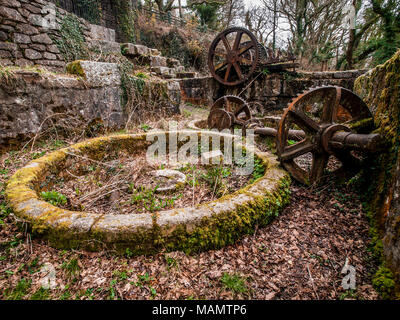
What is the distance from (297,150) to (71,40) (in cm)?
842

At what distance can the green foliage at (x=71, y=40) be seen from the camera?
6824mm

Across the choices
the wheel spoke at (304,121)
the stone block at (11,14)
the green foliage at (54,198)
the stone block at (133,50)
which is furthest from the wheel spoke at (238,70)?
the green foliage at (54,198)

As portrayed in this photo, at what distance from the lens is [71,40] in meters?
7.06

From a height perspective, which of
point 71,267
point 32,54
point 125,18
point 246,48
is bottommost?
point 71,267

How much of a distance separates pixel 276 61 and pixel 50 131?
26.1 ft

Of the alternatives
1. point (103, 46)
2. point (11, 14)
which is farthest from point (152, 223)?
point (103, 46)

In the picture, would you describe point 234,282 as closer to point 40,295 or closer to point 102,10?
point 40,295

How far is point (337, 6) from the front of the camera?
1231 cm

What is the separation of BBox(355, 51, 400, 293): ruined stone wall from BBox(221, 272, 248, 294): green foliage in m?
0.98

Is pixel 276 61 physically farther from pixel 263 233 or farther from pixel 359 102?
pixel 263 233

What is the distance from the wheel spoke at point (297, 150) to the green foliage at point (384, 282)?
54.4 inches

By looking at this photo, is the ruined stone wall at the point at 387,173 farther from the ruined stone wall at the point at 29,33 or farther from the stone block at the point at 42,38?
the stone block at the point at 42,38

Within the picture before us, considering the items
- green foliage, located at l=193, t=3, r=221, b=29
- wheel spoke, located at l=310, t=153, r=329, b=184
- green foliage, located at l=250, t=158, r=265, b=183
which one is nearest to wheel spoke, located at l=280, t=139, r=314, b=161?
wheel spoke, located at l=310, t=153, r=329, b=184

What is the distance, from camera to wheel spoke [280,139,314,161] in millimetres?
2515
